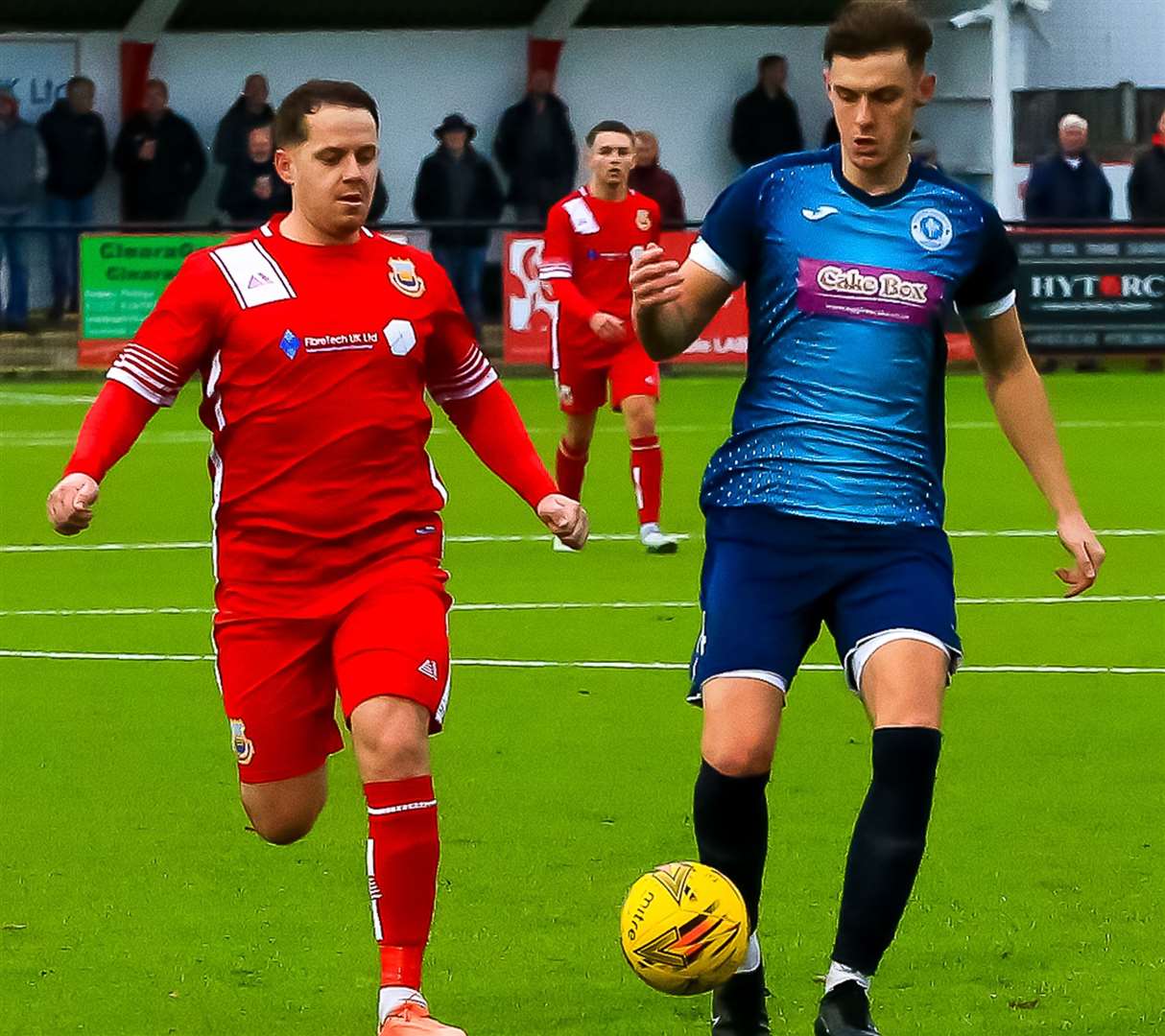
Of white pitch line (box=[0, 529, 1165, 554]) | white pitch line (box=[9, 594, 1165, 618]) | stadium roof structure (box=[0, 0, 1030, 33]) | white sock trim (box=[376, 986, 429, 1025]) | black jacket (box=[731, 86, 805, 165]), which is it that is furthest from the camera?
stadium roof structure (box=[0, 0, 1030, 33])

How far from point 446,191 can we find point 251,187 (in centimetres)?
192

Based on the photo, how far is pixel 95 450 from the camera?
19.6ft

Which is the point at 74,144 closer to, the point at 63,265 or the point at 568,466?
the point at 63,265

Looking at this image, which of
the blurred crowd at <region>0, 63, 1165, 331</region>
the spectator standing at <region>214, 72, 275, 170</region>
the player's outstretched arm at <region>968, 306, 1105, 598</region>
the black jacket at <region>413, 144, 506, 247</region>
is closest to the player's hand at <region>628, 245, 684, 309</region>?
the player's outstretched arm at <region>968, 306, 1105, 598</region>

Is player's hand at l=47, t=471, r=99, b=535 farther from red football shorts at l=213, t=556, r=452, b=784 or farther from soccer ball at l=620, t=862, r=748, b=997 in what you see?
soccer ball at l=620, t=862, r=748, b=997

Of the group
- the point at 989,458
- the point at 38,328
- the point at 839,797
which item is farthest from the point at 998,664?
the point at 38,328

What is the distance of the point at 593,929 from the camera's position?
6.65 meters

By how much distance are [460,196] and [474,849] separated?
19264 mm

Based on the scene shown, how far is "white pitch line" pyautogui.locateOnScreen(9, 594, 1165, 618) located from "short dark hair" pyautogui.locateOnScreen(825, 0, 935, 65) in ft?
22.0

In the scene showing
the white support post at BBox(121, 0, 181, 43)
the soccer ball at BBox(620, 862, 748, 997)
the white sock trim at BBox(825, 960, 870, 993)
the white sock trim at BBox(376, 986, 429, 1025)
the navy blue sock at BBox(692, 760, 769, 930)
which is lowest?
the white sock trim at BBox(376, 986, 429, 1025)

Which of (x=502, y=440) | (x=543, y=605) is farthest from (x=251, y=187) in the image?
(x=502, y=440)

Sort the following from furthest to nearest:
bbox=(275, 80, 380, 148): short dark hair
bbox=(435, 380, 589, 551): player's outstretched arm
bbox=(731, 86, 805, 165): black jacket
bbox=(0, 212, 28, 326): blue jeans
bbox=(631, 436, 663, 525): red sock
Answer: bbox=(731, 86, 805, 165): black jacket, bbox=(0, 212, 28, 326): blue jeans, bbox=(631, 436, 663, 525): red sock, bbox=(435, 380, 589, 551): player's outstretched arm, bbox=(275, 80, 380, 148): short dark hair

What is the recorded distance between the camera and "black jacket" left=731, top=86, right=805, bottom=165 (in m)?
28.8

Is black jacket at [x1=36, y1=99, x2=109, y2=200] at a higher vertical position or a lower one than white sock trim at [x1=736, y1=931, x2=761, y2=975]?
higher
